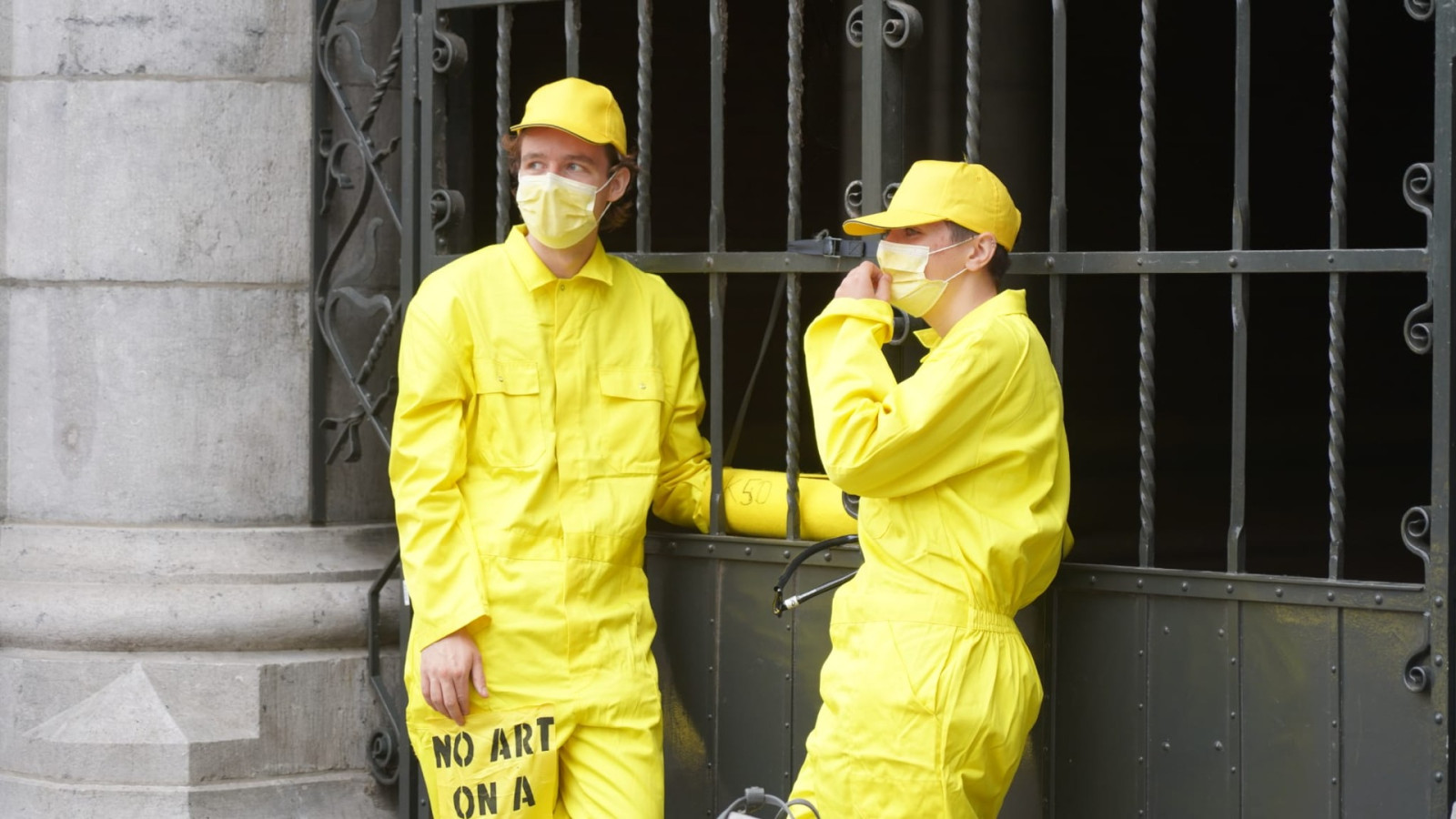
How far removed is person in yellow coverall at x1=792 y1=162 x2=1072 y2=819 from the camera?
3.45m

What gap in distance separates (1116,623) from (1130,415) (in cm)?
737

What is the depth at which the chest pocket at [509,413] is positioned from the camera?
418cm

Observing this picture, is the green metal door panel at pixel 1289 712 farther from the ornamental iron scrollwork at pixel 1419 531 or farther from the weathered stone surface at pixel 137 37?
the weathered stone surface at pixel 137 37

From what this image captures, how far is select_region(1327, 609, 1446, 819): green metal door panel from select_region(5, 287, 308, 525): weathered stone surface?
293cm

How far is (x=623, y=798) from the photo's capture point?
411 cm

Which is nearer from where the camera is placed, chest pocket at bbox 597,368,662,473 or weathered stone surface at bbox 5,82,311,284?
chest pocket at bbox 597,368,662,473

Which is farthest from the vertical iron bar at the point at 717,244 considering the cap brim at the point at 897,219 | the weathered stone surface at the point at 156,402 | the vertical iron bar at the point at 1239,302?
the weathered stone surface at the point at 156,402

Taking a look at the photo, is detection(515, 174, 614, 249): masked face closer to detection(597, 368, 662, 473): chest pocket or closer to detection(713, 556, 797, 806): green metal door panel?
detection(597, 368, 662, 473): chest pocket

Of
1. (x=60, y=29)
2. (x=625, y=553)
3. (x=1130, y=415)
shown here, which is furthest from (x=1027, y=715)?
(x=1130, y=415)

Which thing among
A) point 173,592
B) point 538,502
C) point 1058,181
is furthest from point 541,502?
point 173,592

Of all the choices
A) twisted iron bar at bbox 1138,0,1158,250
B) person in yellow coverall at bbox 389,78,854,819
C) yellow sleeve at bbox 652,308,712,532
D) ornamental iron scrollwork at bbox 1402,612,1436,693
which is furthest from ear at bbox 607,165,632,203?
ornamental iron scrollwork at bbox 1402,612,1436,693

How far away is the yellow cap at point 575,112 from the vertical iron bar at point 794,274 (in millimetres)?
410

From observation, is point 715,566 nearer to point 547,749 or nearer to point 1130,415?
point 547,749

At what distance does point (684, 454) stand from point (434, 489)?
26.8 inches
